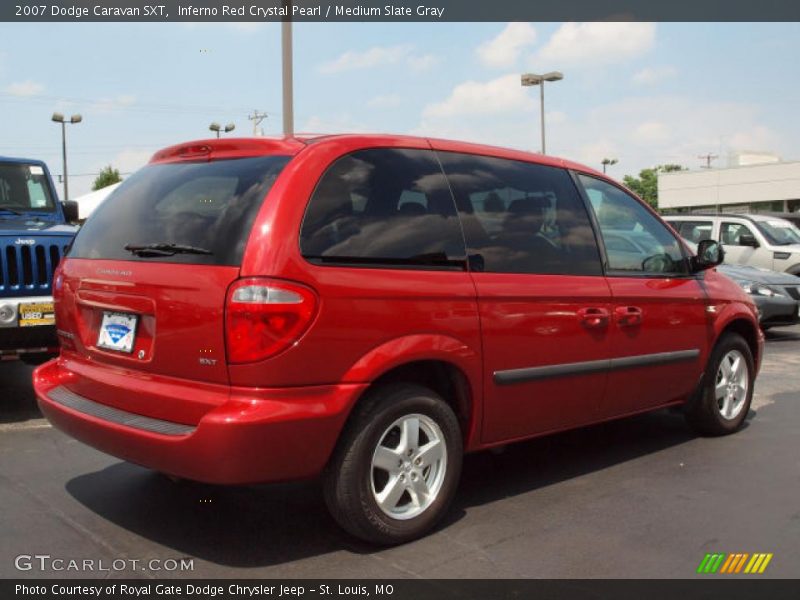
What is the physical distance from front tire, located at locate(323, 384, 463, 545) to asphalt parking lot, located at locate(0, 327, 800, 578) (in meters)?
0.15

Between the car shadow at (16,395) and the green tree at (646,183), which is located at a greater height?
the green tree at (646,183)

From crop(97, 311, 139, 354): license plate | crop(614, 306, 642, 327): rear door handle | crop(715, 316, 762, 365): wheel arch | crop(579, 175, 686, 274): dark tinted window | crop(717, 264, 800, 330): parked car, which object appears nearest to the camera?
crop(97, 311, 139, 354): license plate

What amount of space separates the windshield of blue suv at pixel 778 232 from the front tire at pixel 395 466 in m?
11.9

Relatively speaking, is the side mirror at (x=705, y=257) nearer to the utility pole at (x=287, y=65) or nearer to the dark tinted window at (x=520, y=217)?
the dark tinted window at (x=520, y=217)

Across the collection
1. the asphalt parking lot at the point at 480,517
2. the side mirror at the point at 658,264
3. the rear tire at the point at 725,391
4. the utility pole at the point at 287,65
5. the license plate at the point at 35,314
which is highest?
the utility pole at the point at 287,65

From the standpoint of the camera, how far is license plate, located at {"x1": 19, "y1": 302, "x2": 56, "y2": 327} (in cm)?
589

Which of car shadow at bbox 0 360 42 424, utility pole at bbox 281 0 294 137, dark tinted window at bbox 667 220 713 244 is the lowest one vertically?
car shadow at bbox 0 360 42 424

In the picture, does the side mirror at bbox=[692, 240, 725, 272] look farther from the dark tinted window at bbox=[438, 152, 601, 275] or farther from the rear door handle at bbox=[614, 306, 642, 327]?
the dark tinted window at bbox=[438, 152, 601, 275]

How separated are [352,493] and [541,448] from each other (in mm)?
2212

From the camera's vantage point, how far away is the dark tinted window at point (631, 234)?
15.5 feet

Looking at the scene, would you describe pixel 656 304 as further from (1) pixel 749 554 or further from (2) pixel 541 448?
(1) pixel 749 554

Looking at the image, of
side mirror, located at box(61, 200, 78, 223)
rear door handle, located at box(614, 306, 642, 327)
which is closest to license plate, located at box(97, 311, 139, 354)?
rear door handle, located at box(614, 306, 642, 327)

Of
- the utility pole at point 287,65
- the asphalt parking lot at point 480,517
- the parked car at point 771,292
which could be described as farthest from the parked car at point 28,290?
the utility pole at point 287,65
